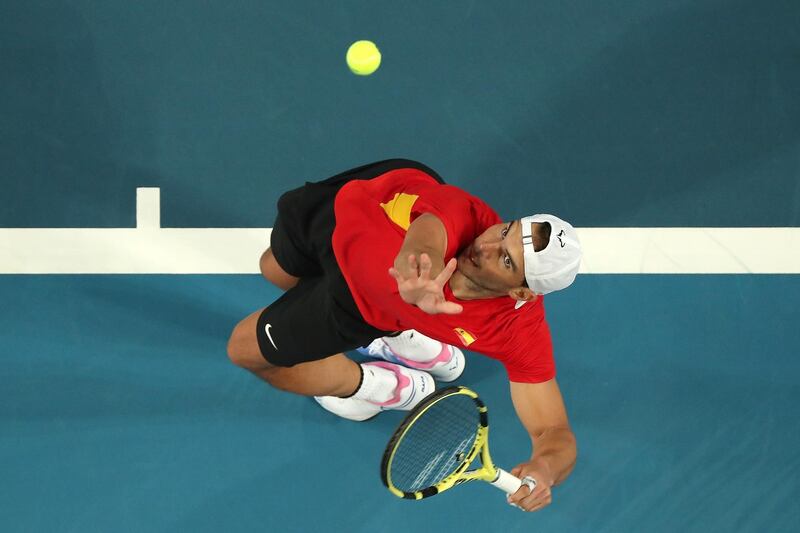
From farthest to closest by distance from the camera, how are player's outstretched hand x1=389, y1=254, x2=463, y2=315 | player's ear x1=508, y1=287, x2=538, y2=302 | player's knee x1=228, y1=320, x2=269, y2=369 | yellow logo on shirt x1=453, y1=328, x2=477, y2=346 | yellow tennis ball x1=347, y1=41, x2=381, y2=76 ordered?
yellow tennis ball x1=347, y1=41, x2=381, y2=76
player's knee x1=228, y1=320, x2=269, y2=369
yellow logo on shirt x1=453, y1=328, x2=477, y2=346
player's ear x1=508, y1=287, x2=538, y2=302
player's outstretched hand x1=389, y1=254, x2=463, y2=315

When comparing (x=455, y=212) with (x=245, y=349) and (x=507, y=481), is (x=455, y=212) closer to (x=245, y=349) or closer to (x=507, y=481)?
(x=507, y=481)

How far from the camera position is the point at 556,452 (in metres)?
3.39

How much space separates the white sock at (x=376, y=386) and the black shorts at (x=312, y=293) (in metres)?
0.44

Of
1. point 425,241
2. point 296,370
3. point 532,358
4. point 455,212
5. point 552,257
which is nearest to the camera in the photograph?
point 425,241

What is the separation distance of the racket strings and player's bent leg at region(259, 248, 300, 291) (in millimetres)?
935

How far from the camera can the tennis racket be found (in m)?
3.26

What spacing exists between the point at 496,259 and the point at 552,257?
0.61ft

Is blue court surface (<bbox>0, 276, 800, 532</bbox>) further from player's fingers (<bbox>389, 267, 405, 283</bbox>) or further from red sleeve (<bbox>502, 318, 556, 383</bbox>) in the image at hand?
player's fingers (<bbox>389, 267, 405, 283</bbox>)

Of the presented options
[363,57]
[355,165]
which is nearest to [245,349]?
[355,165]

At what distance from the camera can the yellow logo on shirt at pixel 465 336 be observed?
343cm

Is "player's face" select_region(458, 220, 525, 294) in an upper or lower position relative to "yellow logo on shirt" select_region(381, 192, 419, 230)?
lower

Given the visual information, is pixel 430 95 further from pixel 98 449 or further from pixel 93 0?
pixel 98 449

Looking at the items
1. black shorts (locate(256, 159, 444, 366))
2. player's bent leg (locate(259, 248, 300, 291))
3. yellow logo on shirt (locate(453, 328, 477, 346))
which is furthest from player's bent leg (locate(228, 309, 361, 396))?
yellow logo on shirt (locate(453, 328, 477, 346))

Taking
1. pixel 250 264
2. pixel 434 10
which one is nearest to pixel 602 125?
pixel 434 10
